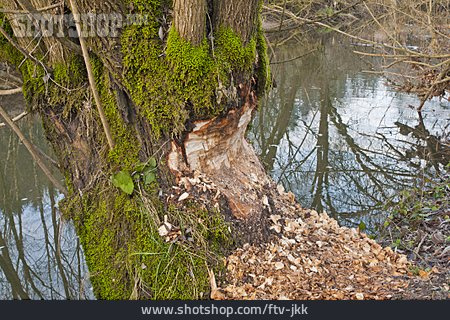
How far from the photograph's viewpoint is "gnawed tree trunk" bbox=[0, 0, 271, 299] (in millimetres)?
2521

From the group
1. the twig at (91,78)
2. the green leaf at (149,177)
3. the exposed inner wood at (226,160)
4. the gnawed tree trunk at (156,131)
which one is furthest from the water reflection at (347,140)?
the twig at (91,78)

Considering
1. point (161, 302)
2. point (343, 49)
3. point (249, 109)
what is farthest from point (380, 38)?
point (161, 302)

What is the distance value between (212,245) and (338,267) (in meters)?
0.88

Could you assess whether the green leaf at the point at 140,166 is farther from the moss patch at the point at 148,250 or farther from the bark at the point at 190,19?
the bark at the point at 190,19

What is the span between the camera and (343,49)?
1573 centimetres

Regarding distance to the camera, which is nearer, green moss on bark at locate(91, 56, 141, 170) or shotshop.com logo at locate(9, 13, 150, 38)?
shotshop.com logo at locate(9, 13, 150, 38)

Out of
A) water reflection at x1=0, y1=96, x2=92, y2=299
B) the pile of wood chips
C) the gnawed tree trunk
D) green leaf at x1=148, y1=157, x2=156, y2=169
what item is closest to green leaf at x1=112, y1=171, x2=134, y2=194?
the gnawed tree trunk

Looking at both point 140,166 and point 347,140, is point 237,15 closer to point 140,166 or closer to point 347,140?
point 140,166

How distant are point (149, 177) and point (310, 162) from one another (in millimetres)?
4866

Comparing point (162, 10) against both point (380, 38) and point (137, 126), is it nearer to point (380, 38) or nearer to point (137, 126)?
point (137, 126)

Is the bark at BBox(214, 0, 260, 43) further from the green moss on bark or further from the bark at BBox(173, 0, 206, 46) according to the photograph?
the green moss on bark

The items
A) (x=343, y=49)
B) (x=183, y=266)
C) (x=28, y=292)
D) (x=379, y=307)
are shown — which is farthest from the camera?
(x=343, y=49)

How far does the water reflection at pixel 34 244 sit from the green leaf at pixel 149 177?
46.5 inches

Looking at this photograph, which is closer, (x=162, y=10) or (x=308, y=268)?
(x=162, y=10)
